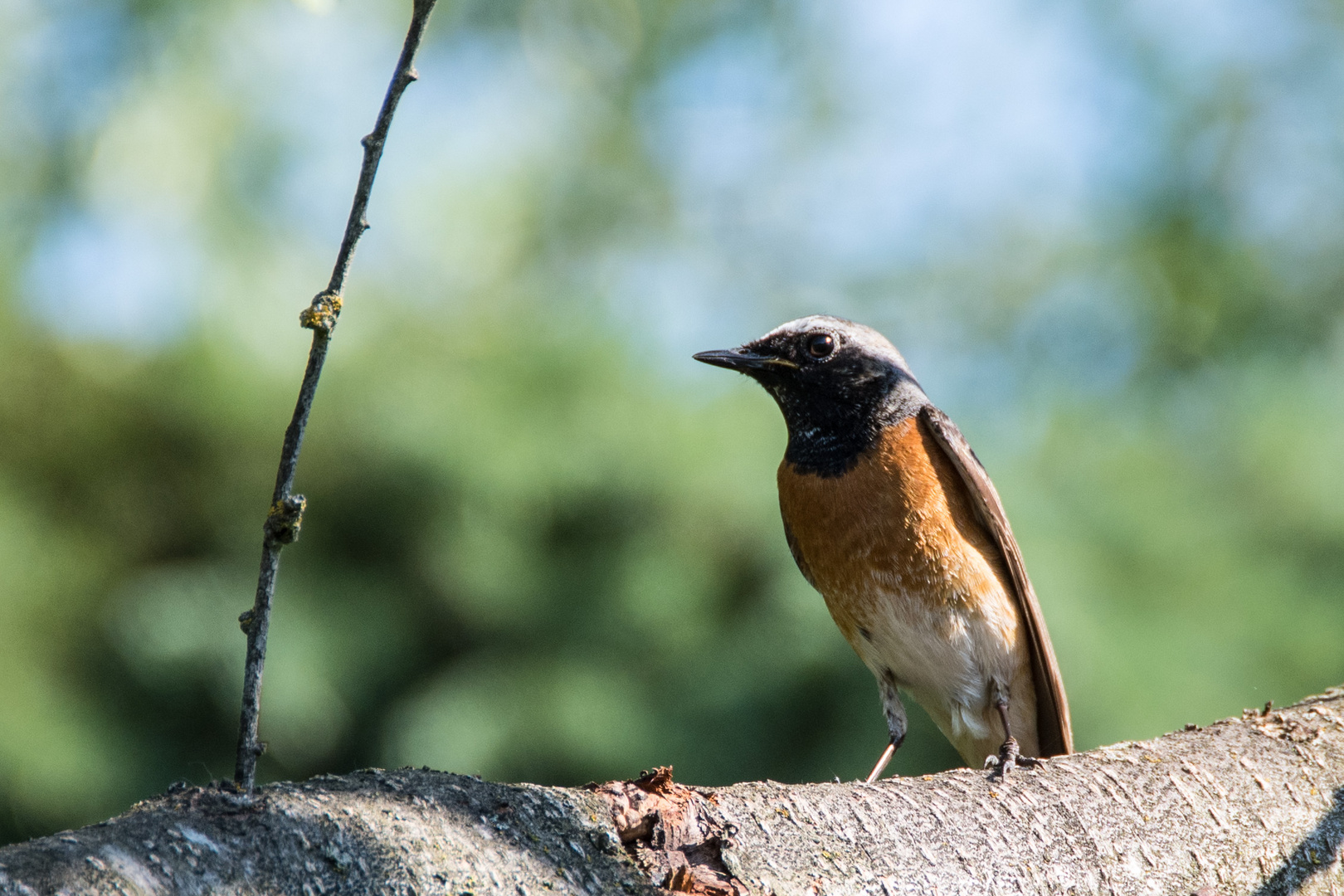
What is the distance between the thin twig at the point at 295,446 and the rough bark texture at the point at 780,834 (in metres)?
0.17

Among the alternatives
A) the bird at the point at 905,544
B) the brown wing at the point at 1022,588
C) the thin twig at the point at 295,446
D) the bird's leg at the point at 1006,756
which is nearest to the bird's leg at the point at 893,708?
the bird at the point at 905,544

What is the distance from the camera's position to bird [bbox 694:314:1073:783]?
4.30m

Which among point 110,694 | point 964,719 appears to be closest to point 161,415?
point 110,694

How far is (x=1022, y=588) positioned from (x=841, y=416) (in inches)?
42.7

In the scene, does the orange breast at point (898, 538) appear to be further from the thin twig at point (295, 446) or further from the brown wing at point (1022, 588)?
the thin twig at point (295, 446)

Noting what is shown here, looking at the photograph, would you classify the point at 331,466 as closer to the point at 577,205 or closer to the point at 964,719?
the point at 964,719

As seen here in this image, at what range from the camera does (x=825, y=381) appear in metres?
4.85

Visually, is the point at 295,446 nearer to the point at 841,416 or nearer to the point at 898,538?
the point at 898,538

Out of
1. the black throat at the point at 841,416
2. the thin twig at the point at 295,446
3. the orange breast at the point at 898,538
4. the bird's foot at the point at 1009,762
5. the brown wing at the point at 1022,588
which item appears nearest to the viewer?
the thin twig at the point at 295,446

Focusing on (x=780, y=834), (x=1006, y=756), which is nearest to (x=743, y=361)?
(x=1006, y=756)

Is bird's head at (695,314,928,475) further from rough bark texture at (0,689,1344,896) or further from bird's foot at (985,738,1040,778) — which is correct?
rough bark texture at (0,689,1344,896)

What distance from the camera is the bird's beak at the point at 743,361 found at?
4.84 metres

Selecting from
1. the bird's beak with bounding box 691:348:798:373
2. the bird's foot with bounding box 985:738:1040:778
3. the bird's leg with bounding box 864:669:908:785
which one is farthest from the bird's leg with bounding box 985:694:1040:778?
the bird's beak with bounding box 691:348:798:373

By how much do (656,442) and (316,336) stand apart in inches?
202
